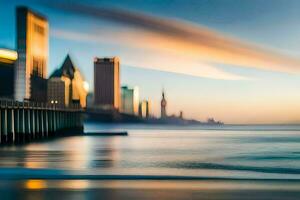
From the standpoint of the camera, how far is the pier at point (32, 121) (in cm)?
8894

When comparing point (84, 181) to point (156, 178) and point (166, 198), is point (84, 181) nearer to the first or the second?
point (156, 178)

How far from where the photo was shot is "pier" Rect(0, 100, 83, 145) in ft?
292

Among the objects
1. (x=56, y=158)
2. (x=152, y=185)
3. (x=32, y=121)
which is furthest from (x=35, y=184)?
(x=32, y=121)

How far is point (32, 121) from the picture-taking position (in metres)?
109

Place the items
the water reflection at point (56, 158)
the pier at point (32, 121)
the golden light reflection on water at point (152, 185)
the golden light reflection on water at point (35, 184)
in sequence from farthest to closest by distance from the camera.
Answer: the pier at point (32, 121)
the water reflection at point (56, 158)
the golden light reflection on water at point (152, 185)
the golden light reflection on water at point (35, 184)

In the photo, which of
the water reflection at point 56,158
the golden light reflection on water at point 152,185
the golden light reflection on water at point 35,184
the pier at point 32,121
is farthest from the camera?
the pier at point 32,121

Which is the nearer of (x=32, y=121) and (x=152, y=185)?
(x=152, y=185)

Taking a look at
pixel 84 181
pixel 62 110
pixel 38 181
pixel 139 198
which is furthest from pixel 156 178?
pixel 62 110

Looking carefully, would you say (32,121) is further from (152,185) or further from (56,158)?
(152,185)

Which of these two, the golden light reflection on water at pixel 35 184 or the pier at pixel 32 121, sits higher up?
the pier at pixel 32 121

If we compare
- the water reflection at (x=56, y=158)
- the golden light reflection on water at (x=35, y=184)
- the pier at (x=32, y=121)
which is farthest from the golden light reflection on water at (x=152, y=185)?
the pier at (x=32, y=121)

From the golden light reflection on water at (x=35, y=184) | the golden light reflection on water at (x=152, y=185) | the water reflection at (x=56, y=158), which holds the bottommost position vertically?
the water reflection at (x=56, y=158)

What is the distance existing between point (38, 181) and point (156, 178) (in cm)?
682

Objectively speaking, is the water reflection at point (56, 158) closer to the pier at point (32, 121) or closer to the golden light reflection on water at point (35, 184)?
the golden light reflection on water at point (35, 184)
